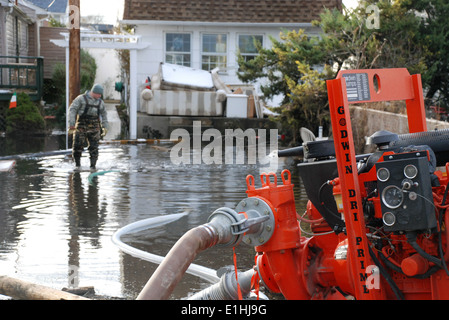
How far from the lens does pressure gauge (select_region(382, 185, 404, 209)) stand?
3637 mm

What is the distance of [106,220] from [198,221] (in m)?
1.18

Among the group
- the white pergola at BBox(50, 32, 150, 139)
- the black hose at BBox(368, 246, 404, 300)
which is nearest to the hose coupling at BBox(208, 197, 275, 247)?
the black hose at BBox(368, 246, 404, 300)

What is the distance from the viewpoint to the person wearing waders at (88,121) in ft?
46.5

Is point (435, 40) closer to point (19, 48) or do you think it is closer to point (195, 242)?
point (195, 242)

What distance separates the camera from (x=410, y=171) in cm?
361

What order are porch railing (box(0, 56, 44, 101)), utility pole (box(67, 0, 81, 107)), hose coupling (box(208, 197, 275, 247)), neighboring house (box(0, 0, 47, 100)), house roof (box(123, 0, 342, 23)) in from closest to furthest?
hose coupling (box(208, 197, 275, 247)) → utility pole (box(67, 0, 81, 107)) → porch railing (box(0, 56, 44, 101)) → neighboring house (box(0, 0, 47, 100)) → house roof (box(123, 0, 342, 23))

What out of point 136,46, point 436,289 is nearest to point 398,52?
point 136,46

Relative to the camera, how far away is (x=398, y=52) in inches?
681

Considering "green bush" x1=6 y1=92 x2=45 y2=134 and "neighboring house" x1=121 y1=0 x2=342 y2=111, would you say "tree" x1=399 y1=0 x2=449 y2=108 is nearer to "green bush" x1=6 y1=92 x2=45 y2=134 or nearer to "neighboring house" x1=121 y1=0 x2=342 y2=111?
"neighboring house" x1=121 y1=0 x2=342 y2=111

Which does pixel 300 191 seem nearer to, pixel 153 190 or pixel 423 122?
pixel 153 190

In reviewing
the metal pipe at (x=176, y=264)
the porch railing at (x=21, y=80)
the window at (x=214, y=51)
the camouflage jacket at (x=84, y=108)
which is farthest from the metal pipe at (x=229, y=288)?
the window at (x=214, y=51)

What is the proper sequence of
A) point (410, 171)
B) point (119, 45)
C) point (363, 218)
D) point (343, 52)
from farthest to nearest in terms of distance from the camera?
point (119, 45)
point (343, 52)
point (363, 218)
point (410, 171)

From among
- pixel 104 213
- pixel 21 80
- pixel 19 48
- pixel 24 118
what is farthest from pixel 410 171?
pixel 19 48

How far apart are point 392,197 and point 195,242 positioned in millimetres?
1062
